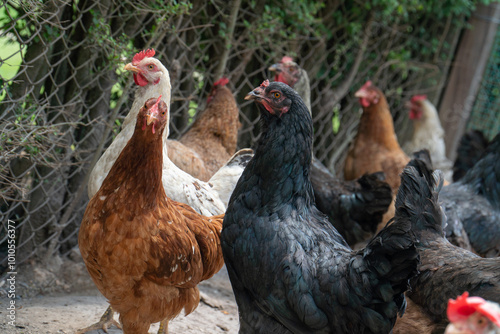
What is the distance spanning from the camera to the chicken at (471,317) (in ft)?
4.41

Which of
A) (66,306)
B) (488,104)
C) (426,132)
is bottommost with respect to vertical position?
(66,306)

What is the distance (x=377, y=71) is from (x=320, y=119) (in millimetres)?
1043

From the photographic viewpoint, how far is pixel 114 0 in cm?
347

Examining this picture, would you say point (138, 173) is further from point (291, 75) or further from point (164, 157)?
point (291, 75)

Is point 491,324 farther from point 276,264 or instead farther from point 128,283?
point 128,283

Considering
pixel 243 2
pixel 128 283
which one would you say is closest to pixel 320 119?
pixel 243 2

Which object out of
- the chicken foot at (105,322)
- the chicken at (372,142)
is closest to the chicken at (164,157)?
the chicken foot at (105,322)

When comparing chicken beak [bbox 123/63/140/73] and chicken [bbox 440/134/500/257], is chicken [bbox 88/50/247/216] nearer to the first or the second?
chicken beak [bbox 123/63/140/73]

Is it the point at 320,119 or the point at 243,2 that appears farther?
the point at 320,119

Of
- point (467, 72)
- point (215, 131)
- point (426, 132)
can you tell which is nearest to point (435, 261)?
point (215, 131)

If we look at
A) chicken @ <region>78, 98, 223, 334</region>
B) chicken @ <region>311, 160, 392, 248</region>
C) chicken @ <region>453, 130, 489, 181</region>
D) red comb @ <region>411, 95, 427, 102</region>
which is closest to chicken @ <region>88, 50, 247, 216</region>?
chicken @ <region>78, 98, 223, 334</region>

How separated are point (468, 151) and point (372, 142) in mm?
1136

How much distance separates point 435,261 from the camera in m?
2.71

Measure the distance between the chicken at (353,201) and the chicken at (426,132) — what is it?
2.44 metres
